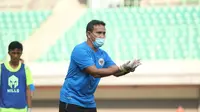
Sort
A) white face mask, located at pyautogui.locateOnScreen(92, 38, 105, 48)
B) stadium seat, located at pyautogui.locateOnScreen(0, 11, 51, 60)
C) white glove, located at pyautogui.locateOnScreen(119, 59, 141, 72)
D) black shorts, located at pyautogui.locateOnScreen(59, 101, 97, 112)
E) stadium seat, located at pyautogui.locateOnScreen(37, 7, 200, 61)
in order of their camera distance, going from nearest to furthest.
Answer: white glove, located at pyautogui.locateOnScreen(119, 59, 141, 72), white face mask, located at pyautogui.locateOnScreen(92, 38, 105, 48), black shorts, located at pyautogui.locateOnScreen(59, 101, 97, 112), stadium seat, located at pyautogui.locateOnScreen(37, 7, 200, 61), stadium seat, located at pyautogui.locateOnScreen(0, 11, 51, 60)

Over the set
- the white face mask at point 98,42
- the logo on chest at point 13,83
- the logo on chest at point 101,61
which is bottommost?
the logo on chest at point 13,83

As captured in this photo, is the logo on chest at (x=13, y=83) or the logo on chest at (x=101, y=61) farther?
the logo on chest at (x=13, y=83)

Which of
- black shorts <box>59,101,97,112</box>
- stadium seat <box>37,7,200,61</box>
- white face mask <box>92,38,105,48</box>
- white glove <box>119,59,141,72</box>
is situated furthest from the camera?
stadium seat <box>37,7,200,61</box>

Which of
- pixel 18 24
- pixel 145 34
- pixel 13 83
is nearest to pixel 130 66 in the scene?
pixel 13 83

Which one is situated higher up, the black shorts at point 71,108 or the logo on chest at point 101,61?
the logo on chest at point 101,61

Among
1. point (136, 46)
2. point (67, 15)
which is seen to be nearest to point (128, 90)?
point (136, 46)

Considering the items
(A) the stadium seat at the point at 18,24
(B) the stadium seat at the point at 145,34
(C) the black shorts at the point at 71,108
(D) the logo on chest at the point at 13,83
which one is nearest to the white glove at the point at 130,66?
(C) the black shorts at the point at 71,108

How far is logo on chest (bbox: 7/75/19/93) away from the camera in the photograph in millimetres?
7868

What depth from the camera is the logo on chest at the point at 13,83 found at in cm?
787

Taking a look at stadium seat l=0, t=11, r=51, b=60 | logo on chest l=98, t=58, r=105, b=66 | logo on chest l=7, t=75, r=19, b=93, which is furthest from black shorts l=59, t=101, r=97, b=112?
stadium seat l=0, t=11, r=51, b=60

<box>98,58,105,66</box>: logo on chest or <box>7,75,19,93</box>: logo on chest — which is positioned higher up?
<box>98,58,105,66</box>: logo on chest

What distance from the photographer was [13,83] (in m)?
Answer: 7.88

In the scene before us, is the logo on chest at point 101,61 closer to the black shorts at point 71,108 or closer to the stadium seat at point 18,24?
the black shorts at point 71,108

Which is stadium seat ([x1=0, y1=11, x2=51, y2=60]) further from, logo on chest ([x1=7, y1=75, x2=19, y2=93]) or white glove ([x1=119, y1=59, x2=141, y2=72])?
white glove ([x1=119, y1=59, x2=141, y2=72])
